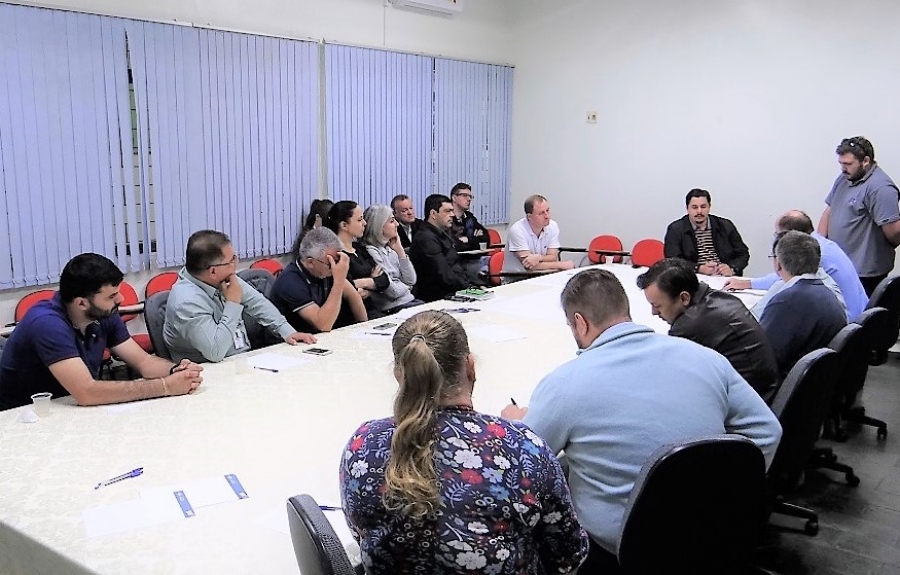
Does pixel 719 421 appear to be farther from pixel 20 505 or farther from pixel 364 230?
pixel 364 230

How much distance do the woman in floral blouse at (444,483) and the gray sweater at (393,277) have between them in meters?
3.45

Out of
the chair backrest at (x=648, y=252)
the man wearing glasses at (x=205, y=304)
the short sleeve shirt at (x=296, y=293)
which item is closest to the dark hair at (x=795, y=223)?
the chair backrest at (x=648, y=252)

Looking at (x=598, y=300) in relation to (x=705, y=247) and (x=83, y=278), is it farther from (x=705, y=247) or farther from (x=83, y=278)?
(x=705, y=247)

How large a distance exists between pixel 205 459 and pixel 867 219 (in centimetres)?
536

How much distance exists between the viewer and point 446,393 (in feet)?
4.78

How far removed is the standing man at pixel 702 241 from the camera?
6227mm

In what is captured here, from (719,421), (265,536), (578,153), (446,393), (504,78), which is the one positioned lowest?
(265,536)

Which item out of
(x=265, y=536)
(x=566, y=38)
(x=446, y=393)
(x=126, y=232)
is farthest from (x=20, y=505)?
(x=566, y=38)

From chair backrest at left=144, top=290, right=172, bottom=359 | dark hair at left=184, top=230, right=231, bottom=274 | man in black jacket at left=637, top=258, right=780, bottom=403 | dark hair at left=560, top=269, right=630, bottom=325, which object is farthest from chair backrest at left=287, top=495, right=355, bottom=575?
chair backrest at left=144, top=290, right=172, bottom=359

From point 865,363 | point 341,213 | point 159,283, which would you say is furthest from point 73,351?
point 865,363

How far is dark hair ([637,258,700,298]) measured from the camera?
9.27ft

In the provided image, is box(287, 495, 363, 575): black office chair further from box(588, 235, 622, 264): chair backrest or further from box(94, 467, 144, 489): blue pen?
box(588, 235, 622, 264): chair backrest

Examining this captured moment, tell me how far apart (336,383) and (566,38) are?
239 inches

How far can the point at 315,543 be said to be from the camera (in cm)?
130
